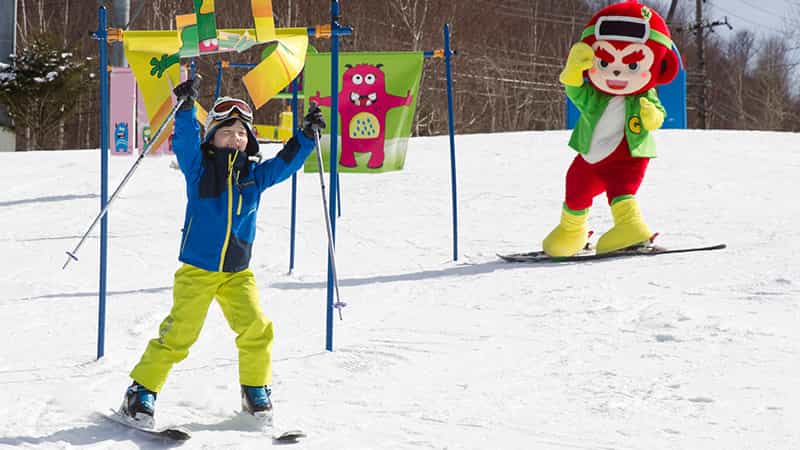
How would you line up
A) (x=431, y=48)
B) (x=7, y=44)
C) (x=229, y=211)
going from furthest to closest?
(x=431, y=48), (x=7, y=44), (x=229, y=211)

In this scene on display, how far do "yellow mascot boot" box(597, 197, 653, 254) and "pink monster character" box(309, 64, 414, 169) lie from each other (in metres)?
2.03

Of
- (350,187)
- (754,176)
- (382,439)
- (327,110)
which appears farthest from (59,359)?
(754,176)

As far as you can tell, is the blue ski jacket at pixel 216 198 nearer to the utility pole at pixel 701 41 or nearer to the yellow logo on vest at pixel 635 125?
the yellow logo on vest at pixel 635 125

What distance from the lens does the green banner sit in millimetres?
7770

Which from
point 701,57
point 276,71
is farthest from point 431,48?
point 276,71

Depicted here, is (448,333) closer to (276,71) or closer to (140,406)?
(276,71)

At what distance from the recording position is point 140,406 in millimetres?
3605

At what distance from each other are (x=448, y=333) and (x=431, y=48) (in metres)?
30.3

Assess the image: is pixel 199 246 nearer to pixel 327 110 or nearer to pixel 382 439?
pixel 382 439

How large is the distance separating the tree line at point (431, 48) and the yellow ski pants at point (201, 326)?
24965 mm

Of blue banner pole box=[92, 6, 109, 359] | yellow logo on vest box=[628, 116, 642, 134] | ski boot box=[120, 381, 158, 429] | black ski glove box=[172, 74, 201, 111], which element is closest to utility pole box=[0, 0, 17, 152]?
yellow logo on vest box=[628, 116, 642, 134]

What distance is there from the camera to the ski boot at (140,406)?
3.59m

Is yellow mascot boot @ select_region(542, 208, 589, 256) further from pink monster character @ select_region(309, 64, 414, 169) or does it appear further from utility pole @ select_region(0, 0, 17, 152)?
utility pole @ select_region(0, 0, 17, 152)

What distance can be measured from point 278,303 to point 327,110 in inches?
77.6
